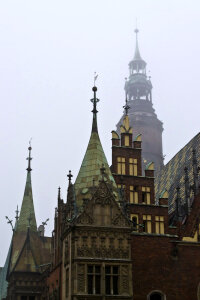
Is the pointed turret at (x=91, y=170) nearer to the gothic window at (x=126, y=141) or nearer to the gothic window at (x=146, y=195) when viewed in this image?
the gothic window at (x=126, y=141)

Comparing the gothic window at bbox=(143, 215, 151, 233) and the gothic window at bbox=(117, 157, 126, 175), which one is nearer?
the gothic window at bbox=(143, 215, 151, 233)

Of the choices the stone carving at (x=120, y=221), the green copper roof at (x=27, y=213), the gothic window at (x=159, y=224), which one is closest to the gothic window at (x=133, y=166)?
the gothic window at (x=159, y=224)

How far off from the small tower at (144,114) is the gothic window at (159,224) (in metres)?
26.2

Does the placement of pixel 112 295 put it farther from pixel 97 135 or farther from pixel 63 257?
pixel 97 135

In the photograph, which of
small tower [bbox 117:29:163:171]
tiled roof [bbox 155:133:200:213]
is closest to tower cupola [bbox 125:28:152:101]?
small tower [bbox 117:29:163:171]

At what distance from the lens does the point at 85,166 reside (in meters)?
33.1

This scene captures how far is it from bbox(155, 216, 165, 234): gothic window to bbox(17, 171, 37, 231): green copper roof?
45.0 ft

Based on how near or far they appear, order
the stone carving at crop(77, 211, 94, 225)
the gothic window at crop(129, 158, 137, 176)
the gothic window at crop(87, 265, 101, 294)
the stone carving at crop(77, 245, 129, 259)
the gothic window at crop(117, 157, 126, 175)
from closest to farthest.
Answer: the gothic window at crop(87, 265, 101, 294), the stone carving at crop(77, 245, 129, 259), the stone carving at crop(77, 211, 94, 225), the gothic window at crop(117, 157, 126, 175), the gothic window at crop(129, 158, 137, 176)

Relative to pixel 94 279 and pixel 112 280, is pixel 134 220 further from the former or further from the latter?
pixel 94 279

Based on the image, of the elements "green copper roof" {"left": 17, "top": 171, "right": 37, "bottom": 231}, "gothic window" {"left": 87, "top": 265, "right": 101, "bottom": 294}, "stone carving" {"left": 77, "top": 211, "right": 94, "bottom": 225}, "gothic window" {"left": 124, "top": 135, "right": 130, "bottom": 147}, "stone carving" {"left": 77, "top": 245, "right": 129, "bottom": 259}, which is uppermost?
"gothic window" {"left": 124, "top": 135, "right": 130, "bottom": 147}

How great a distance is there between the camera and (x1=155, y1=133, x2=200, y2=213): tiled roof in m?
41.1

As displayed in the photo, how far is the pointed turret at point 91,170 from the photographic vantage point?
1244 inches

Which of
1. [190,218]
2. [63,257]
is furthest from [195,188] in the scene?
[63,257]

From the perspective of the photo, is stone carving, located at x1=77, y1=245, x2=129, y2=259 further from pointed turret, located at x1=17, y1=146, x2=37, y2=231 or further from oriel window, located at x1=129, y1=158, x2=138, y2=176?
pointed turret, located at x1=17, y1=146, x2=37, y2=231
